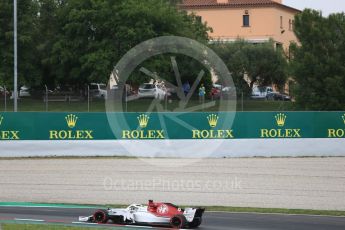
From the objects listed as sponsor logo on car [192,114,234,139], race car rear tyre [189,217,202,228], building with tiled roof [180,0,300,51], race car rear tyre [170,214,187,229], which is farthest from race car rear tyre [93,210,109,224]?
building with tiled roof [180,0,300,51]

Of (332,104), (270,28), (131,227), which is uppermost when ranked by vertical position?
(270,28)

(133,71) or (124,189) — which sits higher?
(133,71)

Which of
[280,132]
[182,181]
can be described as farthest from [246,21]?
[182,181]

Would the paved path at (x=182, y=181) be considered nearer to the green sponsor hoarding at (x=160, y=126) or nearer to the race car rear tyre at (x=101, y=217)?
the green sponsor hoarding at (x=160, y=126)

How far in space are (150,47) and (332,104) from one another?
48.8ft

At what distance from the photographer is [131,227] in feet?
50.3

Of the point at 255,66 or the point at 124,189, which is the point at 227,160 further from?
the point at 255,66

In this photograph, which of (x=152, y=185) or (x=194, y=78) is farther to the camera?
(x=194, y=78)

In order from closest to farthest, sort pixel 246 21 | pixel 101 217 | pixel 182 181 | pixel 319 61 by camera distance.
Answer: pixel 101 217
pixel 182 181
pixel 319 61
pixel 246 21

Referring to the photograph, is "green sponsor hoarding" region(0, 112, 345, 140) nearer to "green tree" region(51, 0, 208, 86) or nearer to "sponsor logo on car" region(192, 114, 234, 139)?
"sponsor logo on car" region(192, 114, 234, 139)

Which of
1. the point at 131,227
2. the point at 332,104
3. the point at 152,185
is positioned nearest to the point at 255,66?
the point at 332,104

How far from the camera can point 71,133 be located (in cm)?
3078

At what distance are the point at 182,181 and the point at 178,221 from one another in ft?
30.6

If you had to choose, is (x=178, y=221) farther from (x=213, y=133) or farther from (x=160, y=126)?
(x=213, y=133)
